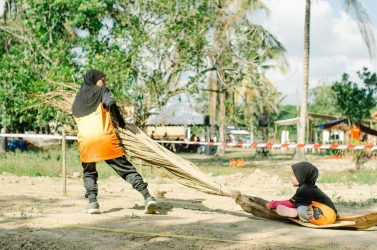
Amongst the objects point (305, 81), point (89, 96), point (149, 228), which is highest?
point (305, 81)

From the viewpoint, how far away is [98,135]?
6480mm

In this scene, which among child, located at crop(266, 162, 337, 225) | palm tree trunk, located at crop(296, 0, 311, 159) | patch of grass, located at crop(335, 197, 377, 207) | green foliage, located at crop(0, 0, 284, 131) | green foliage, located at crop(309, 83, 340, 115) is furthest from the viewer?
green foliage, located at crop(309, 83, 340, 115)

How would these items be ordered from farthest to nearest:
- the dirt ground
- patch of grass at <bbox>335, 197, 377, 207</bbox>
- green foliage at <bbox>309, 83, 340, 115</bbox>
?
green foliage at <bbox>309, 83, 340, 115</bbox>, patch of grass at <bbox>335, 197, 377, 207</bbox>, the dirt ground

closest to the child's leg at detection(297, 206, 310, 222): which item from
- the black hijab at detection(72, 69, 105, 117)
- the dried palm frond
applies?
the dried palm frond

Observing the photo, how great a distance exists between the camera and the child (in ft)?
19.7

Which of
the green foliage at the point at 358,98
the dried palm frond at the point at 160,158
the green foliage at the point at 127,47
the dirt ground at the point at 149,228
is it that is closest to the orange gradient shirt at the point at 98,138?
the dried palm frond at the point at 160,158

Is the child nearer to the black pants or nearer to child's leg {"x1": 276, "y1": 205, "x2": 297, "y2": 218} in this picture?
child's leg {"x1": 276, "y1": 205, "x2": 297, "y2": 218}

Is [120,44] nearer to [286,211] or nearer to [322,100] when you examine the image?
[286,211]

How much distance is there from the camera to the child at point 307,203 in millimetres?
5992

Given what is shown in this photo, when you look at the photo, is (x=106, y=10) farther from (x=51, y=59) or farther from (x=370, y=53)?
(x=370, y=53)

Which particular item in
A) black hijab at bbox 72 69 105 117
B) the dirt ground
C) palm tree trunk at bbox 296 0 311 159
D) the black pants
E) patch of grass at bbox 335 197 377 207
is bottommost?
patch of grass at bbox 335 197 377 207

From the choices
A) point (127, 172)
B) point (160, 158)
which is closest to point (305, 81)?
point (160, 158)

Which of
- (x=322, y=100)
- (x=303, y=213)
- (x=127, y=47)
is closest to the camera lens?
(x=303, y=213)

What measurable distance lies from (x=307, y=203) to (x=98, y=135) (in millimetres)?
2255
